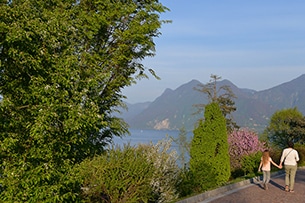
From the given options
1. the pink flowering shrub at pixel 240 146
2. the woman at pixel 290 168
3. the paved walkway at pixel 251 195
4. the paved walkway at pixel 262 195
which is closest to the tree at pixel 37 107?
the paved walkway at pixel 251 195

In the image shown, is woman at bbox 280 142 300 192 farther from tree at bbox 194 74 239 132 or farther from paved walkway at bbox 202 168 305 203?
tree at bbox 194 74 239 132

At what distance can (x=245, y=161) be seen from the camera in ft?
81.1

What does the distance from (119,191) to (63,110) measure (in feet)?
10.5

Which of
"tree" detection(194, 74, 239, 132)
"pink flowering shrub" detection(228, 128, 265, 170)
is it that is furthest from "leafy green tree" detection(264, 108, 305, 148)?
"pink flowering shrub" detection(228, 128, 265, 170)

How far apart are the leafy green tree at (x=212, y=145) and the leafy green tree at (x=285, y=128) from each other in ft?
128

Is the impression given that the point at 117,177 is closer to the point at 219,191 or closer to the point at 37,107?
the point at 37,107

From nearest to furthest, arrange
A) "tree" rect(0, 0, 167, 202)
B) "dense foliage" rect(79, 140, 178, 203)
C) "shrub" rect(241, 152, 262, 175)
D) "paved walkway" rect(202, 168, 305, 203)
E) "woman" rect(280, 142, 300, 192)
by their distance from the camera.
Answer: "tree" rect(0, 0, 167, 202) → "dense foliage" rect(79, 140, 178, 203) → "paved walkway" rect(202, 168, 305, 203) → "woman" rect(280, 142, 300, 192) → "shrub" rect(241, 152, 262, 175)

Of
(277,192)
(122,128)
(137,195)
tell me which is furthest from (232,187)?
(122,128)

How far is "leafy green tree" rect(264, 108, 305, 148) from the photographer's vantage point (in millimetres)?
57125

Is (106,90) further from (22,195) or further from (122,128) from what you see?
(22,195)

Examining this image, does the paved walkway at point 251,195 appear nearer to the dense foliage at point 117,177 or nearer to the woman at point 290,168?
the woman at point 290,168

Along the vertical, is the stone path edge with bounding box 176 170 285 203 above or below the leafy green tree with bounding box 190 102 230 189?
below

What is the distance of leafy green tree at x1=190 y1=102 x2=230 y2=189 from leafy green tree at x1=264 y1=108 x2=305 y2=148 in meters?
39.0

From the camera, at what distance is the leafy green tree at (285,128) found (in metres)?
57.1
